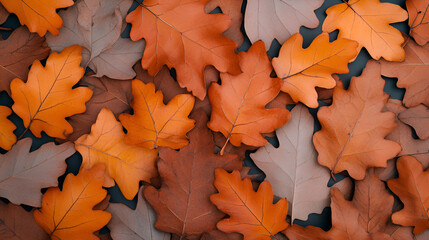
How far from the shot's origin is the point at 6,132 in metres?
0.72

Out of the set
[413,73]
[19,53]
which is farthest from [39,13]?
[413,73]

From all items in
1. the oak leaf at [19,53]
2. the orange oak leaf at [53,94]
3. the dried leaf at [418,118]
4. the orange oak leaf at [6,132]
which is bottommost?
the dried leaf at [418,118]

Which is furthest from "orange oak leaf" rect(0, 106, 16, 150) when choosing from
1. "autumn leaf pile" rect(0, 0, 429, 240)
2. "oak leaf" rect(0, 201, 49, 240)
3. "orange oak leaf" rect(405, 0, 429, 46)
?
"orange oak leaf" rect(405, 0, 429, 46)

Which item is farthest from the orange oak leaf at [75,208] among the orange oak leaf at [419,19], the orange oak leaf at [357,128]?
the orange oak leaf at [419,19]

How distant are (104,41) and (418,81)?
680 millimetres

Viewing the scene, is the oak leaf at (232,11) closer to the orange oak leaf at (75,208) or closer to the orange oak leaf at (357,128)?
the orange oak leaf at (357,128)

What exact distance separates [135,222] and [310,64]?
491 millimetres

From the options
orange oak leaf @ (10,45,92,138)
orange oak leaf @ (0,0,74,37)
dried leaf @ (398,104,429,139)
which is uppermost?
orange oak leaf @ (0,0,74,37)

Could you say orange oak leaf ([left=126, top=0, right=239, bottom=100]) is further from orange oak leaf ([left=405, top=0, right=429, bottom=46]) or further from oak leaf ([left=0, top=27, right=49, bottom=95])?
orange oak leaf ([left=405, top=0, right=429, bottom=46])

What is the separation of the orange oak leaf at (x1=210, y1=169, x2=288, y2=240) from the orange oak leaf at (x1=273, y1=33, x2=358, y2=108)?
210mm

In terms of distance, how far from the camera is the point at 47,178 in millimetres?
693

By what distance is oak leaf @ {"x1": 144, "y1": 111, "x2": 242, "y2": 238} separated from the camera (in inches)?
27.5

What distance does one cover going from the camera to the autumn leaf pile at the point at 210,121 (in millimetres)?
699

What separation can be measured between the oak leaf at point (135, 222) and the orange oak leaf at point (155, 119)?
0.11m
